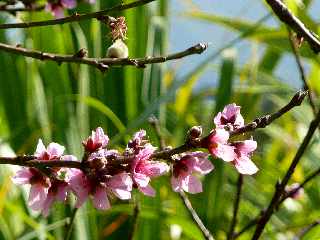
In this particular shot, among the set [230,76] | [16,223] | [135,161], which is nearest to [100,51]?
[230,76]

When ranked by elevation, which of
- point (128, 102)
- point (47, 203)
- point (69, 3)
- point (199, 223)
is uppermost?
point (69, 3)

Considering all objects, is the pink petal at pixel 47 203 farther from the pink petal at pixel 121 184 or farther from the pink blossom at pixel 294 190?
the pink blossom at pixel 294 190

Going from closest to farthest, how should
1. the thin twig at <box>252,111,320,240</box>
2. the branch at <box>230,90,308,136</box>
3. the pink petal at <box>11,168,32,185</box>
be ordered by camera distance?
the branch at <box>230,90,308,136</box>
the pink petal at <box>11,168,32,185</box>
the thin twig at <box>252,111,320,240</box>

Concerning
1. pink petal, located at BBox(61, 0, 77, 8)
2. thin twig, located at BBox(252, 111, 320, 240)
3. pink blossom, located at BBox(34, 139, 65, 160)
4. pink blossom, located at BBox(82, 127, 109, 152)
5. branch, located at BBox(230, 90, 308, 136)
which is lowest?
thin twig, located at BBox(252, 111, 320, 240)

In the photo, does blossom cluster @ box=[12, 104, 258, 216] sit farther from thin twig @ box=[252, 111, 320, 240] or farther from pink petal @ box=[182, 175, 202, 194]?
thin twig @ box=[252, 111, 320, 240]

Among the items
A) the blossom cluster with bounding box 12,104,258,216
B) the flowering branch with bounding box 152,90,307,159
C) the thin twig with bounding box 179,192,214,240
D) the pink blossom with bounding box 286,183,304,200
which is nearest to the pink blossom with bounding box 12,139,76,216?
the blossom cluster with bounding box 12,104,258,216

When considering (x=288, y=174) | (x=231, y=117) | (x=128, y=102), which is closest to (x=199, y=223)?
(x=288, y=174)

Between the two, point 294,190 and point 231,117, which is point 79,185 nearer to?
point 231,117

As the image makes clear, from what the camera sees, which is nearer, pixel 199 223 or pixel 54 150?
pixel 54 150
